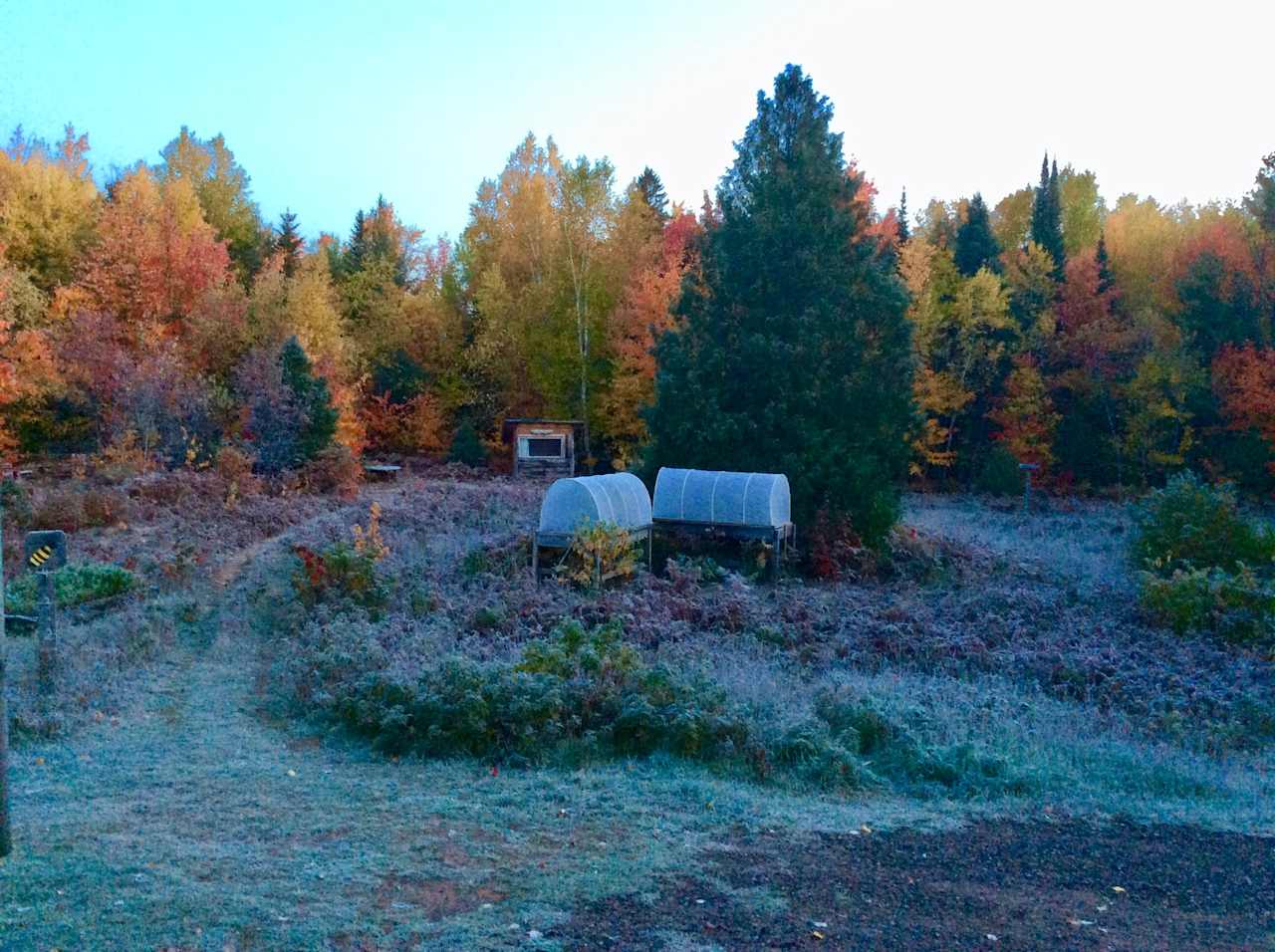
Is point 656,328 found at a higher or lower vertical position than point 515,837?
higher

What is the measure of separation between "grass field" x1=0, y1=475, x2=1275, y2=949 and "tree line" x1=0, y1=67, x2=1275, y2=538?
7584mm

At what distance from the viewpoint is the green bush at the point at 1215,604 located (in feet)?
42.4

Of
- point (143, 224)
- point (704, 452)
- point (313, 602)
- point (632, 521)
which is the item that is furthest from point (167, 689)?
point (143, 224)

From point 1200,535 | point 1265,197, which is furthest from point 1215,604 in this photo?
point 1265,197

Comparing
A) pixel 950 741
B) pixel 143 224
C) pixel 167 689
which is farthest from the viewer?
pixel 143 224

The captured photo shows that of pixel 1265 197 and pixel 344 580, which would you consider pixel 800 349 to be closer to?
pixel 344 580

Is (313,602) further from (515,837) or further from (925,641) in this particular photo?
(515,837)

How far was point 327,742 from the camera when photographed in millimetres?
8078

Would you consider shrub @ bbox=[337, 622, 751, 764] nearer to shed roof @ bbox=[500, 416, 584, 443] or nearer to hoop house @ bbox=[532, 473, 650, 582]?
hoop house @ bbox=[532, 473, 650, 582]

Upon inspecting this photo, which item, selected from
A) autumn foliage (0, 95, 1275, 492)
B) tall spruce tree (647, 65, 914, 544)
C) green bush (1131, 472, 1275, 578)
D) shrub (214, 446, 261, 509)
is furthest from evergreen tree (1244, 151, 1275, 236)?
shrub (214, 446, 261, 509)

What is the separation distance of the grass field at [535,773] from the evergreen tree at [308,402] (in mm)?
10063

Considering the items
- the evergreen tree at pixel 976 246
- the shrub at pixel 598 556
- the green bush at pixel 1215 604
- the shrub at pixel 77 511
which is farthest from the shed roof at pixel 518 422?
the green bush at pixel 1215 604

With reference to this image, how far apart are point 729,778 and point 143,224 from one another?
36144 mm

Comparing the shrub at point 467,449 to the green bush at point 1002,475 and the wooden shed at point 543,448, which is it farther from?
the green bush at point 1002,475
